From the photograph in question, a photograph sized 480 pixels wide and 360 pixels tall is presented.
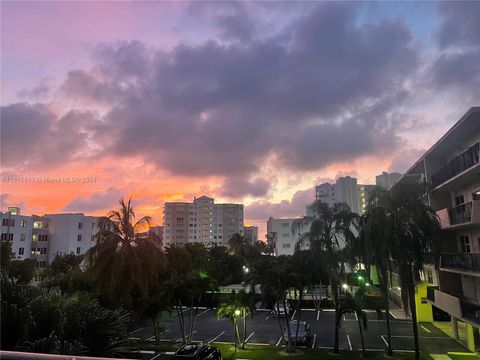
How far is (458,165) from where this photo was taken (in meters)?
26.5

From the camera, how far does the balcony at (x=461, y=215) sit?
2348 centimetres

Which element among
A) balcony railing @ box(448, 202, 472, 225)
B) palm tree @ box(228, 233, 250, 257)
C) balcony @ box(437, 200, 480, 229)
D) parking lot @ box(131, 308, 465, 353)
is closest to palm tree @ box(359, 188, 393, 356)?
balcony @ box(437, 200, 480, 229)

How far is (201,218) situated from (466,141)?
159004mm

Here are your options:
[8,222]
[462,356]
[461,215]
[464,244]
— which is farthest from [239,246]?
[461,215]

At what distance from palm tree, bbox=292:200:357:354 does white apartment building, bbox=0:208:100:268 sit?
61795 mm

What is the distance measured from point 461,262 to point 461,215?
345cm

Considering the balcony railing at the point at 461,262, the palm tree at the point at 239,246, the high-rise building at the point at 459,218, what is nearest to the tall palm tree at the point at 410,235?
the high-rise building at the point at 459,218

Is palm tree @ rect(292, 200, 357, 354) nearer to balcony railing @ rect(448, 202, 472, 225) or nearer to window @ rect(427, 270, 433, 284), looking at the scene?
balcony railing @ rect(448, 202, 472, 225)

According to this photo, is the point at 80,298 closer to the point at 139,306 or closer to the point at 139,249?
the point at 139,249

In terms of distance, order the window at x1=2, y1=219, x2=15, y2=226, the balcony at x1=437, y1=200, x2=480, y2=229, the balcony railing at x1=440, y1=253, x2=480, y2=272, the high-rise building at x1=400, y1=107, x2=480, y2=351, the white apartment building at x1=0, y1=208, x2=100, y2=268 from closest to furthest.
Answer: the balcony at x1=437, y1=200, x2=480, y2=229
the balcony railing at x1=440, y1=253, x2=480, y2=272
the high-rise building at x1=400, y1=107, x2=480, y2=351
the window at x1=2, y1=219, x2=15, y2=226
the white apartment building at x1=0, y1=208, x2=100, y2=268

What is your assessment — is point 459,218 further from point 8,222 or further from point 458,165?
point 8,222

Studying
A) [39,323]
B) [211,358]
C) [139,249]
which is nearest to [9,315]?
[39,323]

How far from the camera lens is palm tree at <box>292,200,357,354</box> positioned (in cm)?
2795

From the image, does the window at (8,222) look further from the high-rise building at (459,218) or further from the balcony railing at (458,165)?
the balcony railing at (458,165)
